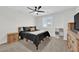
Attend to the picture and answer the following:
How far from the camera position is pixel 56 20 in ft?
7.22

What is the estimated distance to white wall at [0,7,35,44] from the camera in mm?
2169

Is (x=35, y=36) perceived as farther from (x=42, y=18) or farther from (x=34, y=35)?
(x=42, y=18)

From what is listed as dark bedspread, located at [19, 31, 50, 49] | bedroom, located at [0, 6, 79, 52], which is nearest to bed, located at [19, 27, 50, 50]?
dark bedspread, located at [19, 31, 50, 49]

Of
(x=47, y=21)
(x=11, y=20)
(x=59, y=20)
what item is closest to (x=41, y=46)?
(x=47, y=21)

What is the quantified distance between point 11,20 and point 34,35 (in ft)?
2.73

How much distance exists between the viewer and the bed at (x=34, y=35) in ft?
6.79

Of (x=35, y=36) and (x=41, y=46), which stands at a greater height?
(x=35, y=36)

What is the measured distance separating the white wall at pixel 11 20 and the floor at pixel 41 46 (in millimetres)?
279

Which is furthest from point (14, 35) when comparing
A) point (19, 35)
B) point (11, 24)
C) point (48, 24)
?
point (48, 24)

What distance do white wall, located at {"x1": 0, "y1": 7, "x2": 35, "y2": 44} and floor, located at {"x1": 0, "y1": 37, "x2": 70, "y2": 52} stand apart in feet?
0.92

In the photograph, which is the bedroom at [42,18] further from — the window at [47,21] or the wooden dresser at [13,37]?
the wooden dresser at [13,37]

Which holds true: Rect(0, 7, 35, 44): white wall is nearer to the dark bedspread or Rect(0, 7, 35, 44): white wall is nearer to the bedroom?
the bedroom

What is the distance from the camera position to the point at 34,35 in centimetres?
206

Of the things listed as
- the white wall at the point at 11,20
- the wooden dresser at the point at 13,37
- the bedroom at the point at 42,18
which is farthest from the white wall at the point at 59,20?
the wooden dresser at the point at 13,37
